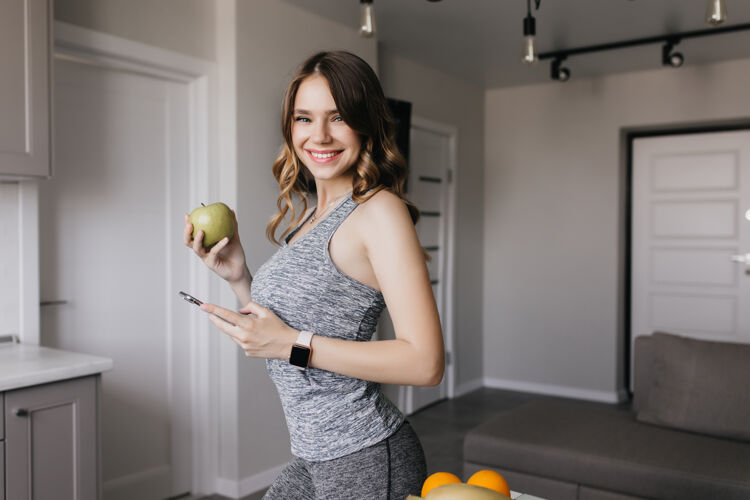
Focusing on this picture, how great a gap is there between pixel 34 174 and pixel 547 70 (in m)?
3.92

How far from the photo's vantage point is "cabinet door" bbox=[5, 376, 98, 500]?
1864 millimetres

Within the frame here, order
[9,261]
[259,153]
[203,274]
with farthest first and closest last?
[259,153]
[203,274]
[9,261]

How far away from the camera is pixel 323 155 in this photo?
1126mm

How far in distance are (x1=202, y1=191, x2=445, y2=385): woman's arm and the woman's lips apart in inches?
6.3

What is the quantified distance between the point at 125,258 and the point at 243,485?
1242mm

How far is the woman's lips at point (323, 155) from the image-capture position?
112cm

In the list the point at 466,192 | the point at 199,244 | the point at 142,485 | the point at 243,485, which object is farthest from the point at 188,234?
the point at 466,192

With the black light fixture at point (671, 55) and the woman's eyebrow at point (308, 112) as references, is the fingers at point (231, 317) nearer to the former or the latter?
the woman's eyebrow at point (308, 112)

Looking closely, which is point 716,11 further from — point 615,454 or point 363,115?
point 363,115

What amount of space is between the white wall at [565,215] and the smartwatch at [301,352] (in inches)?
181

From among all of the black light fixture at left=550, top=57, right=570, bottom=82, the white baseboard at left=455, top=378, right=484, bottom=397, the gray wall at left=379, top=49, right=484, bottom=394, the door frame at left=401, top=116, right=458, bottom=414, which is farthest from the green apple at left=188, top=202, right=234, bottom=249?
the white baseboard at left=455, top=378, right=484, bottom=397

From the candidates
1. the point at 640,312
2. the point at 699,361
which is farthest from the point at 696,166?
the point at 699,361

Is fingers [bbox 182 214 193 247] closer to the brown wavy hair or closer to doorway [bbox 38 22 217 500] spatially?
the brown wavy hair

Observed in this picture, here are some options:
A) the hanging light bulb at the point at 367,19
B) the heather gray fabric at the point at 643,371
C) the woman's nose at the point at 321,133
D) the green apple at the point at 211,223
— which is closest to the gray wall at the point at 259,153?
the hanging light bulb at the point at 367,19
